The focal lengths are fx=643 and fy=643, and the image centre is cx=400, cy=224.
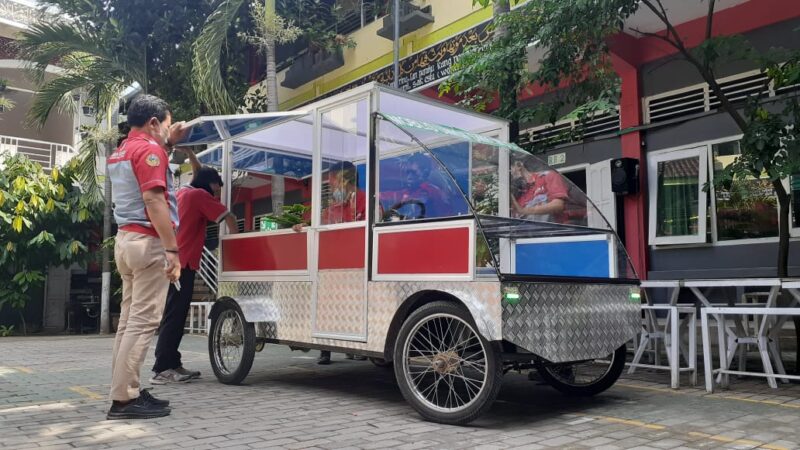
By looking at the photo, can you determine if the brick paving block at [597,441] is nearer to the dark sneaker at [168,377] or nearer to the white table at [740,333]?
the white table at [740,333]

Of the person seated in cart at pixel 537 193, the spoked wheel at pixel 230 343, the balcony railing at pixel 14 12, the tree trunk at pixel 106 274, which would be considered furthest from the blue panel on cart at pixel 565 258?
the balcony railing at pixel 14 12

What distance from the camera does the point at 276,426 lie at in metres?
4.18

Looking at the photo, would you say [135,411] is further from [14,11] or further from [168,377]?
[14,11]

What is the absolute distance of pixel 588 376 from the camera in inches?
215

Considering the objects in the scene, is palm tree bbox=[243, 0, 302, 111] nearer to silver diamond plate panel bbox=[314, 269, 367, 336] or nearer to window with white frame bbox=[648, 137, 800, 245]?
window with white frame bbox=[648, 137, 800, 245]

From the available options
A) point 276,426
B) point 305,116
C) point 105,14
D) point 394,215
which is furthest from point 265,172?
point 105,14

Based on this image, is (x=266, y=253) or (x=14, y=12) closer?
(x=266, y=253)

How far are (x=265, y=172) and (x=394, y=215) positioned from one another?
8.08 feet

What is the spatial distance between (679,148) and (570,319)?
5751mm

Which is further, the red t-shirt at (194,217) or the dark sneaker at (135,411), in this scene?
the red t-shirt at (194,217)

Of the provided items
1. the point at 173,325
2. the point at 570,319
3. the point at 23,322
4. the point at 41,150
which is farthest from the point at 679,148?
the point at 41,150

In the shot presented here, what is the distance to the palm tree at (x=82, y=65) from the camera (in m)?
13.1

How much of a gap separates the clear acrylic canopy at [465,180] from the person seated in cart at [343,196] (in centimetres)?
7

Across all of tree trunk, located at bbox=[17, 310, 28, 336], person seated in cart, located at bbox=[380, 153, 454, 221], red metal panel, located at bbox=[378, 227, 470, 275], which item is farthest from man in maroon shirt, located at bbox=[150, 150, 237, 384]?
tree trunk, located at bbox=[17, 310, 28, 336]
